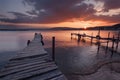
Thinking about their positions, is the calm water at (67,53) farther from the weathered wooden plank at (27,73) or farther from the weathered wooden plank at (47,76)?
the weathered wooden plank at (47,76)

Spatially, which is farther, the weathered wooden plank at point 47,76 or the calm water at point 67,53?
the calm water at point 67,53

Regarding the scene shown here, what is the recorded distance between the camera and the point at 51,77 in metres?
5.38

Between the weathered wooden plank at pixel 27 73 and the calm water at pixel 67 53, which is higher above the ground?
the weathered wooden plank at pixel 27 73

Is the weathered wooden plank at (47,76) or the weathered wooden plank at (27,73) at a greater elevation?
the weathered wooden plank at (27,73)

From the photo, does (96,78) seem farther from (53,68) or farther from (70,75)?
(53,68)

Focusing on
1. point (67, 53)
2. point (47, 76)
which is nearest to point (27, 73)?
point (47, 76)

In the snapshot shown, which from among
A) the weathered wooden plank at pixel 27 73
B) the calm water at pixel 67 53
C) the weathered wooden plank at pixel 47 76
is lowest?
the calm water at pixel 67 53

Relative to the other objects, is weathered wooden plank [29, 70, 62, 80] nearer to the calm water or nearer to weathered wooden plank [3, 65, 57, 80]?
weathered wooden plank [3, 65, 57, 80]

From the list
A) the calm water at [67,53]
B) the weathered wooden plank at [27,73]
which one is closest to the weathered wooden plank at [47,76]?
Answer: the weathered wooden plank at [27,73]

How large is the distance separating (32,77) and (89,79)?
574 cm

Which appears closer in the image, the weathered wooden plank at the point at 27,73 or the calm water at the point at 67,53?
the weathered wooden plank at the point at 27,73

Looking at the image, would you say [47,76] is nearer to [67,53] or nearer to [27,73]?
[27,73]

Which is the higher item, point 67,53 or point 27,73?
point 27,73

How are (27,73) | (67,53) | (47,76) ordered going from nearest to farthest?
(47,76)
(27,73)
(67,53)
